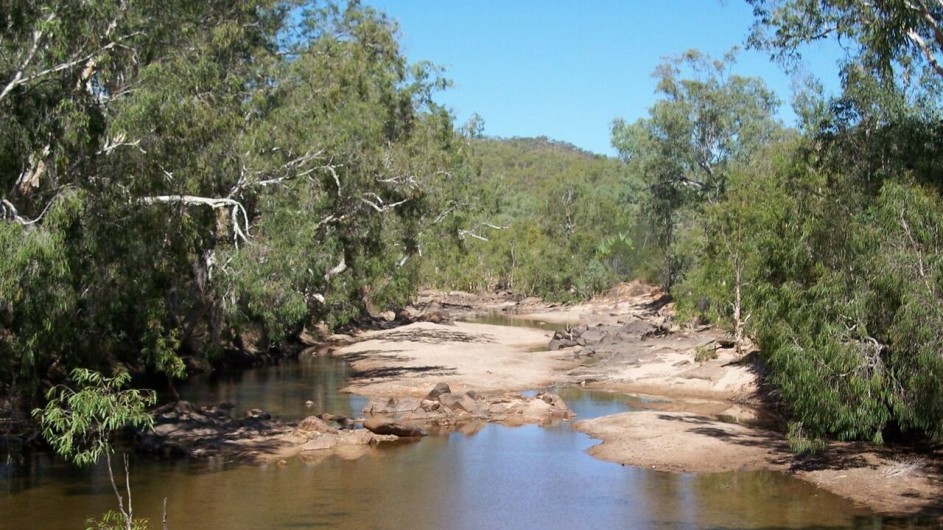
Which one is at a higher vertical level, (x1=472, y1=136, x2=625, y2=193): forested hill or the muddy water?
(x1=472, y1=136, x2=625, y2=193): forested hill

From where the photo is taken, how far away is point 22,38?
48.5 feet

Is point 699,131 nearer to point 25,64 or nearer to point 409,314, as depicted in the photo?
point 409,314

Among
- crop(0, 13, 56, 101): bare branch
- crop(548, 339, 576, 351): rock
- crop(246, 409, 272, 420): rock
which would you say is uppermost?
crop(0, 13, 56, 101): bare branch

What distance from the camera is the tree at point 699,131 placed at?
160 feet

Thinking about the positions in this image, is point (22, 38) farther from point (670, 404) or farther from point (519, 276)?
point (519, 276)

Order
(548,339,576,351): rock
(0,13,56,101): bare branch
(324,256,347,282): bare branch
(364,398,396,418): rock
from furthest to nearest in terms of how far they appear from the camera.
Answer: (548,339,576,351): rock, (324,256,347,282): bare branch, (364,398,396,418): rock, (0,13,56,101): bare branch

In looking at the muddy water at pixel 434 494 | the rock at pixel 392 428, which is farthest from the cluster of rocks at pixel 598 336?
the muddy water at pixel 434 494

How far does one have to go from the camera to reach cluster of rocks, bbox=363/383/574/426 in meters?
23.7

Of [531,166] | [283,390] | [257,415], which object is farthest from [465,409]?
[531,166]

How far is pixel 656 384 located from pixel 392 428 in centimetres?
1125

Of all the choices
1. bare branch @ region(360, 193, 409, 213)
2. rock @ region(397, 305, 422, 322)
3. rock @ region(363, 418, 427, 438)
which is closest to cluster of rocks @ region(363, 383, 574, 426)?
rock @ region(363, 418, 427, 438)

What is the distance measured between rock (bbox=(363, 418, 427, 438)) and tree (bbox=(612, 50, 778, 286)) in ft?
97.9

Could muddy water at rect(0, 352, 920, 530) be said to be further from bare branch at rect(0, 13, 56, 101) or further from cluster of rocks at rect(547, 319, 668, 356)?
cluster of rocks at rect(547, 319, 668, 356)

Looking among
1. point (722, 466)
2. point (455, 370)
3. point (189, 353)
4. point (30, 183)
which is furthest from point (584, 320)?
point (30, 183)
